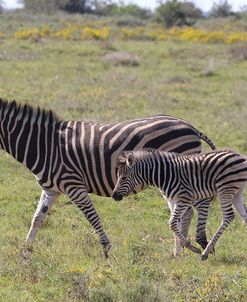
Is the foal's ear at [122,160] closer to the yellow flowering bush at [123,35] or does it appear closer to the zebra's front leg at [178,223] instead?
the zebra's front leg at [178,223]

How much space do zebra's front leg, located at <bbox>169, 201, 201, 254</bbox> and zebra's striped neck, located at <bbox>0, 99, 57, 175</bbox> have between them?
5.36 feet

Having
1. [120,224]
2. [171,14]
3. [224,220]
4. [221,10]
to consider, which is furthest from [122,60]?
[221,10]

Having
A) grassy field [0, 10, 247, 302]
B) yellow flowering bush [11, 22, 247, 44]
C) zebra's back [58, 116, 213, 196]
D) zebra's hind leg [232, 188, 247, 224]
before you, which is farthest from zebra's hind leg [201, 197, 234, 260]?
yellow flowering bush [11, 22, 247, 44]

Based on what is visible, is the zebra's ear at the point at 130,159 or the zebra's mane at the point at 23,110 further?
the zebra's mane at the point at 23,110

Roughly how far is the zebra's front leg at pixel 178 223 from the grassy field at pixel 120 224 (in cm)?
15

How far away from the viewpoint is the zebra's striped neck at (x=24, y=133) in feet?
25.6

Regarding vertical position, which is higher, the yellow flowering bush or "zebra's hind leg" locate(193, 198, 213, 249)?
"zebra's hind leg" locate(193, 198, 213, 249)

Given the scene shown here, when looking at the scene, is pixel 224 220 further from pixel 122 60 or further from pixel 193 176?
pixel 122 60

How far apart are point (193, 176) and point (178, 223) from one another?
591 mm

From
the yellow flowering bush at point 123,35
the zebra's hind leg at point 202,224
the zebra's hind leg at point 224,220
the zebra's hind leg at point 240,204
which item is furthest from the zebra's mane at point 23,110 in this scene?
the yellow flowering bush at point 123,35

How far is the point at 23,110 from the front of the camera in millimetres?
7941

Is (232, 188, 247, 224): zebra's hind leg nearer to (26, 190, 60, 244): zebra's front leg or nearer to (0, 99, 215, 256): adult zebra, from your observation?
(0, 99, 215, 256): adult zebra

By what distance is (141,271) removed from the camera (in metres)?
6.59

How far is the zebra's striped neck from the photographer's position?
7812 millimetres
